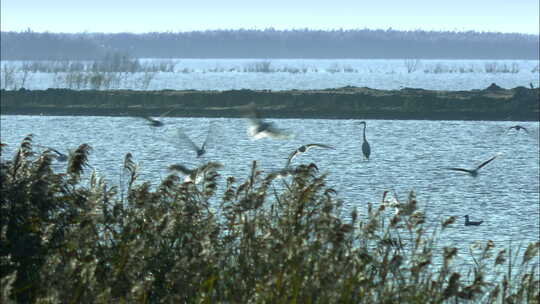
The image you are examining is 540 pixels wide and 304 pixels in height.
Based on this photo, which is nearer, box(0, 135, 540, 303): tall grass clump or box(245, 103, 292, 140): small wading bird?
box(0, 135, 540, 303): tall grass clump

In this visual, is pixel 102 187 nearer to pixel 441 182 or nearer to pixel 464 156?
pixel 441 182

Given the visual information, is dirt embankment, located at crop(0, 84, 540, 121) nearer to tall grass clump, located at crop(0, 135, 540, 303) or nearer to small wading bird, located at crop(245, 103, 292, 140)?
small wading bird, located at crop(245, 103, 292, 140)

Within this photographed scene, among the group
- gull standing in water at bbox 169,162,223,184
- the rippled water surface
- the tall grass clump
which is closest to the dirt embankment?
the rippled water surface

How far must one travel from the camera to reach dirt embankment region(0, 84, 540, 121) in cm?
4347

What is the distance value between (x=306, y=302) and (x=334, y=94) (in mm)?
40241

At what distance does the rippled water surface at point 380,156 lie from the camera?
60.0 feet

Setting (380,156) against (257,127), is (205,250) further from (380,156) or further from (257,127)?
(380,156)

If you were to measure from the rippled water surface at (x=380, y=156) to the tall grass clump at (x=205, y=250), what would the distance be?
6.31 metres

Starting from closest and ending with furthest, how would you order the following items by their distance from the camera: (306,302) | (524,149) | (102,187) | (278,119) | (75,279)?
1. (306,302)
2. (75,279)
3. (102,187)
4. (524,149)
5. (278,119)

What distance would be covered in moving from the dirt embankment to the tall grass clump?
35464mm

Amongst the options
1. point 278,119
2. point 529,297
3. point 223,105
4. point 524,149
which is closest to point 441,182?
point 524,149

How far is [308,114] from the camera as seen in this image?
143 feet

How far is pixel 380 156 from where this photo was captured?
97.5ft

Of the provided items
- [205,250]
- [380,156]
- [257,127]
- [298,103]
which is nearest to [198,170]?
[205,250]
